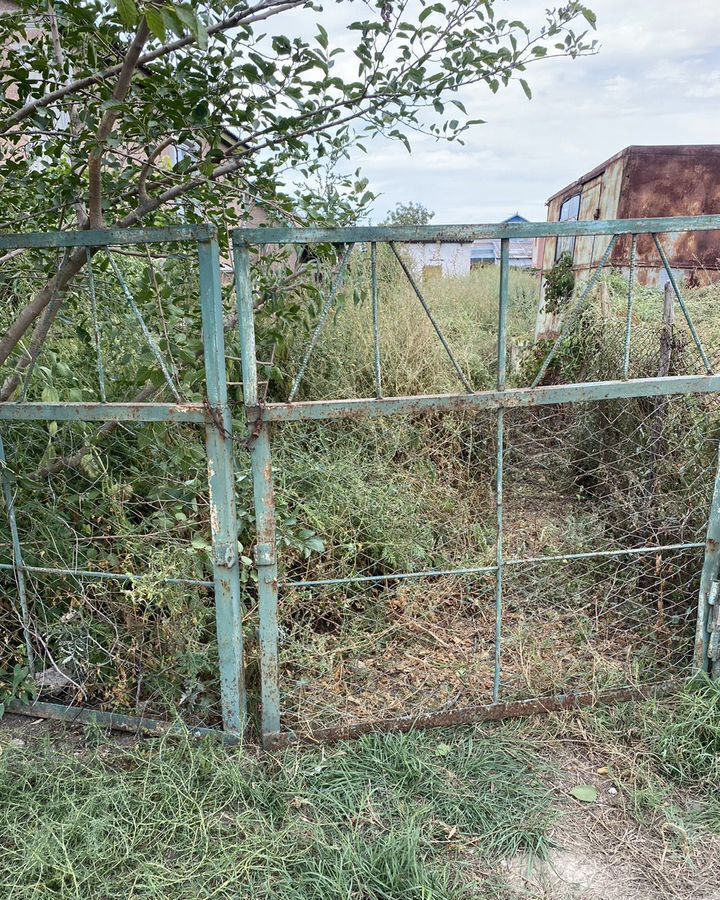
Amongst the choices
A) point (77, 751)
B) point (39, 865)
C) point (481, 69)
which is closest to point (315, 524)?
point (77, 751)

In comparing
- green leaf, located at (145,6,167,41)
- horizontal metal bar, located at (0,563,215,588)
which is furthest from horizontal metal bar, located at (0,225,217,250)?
horizontal metal bar, located at (0,563,215,588)

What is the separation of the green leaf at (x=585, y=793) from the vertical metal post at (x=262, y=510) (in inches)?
42.8

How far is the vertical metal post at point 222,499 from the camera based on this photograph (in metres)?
1.94

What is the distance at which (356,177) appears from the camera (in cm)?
304

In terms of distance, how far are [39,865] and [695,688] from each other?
8.06ft

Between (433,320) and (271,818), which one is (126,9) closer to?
(433,320)

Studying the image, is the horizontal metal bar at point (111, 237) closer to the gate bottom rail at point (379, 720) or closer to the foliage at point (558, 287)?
the gate bottom rail at point (379, 720)

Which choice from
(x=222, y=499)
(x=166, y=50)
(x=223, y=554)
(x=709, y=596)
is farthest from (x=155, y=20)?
(x=709, y=596)

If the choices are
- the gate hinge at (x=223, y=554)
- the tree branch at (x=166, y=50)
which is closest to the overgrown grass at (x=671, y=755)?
the gate hinge at (x=223, y=554)

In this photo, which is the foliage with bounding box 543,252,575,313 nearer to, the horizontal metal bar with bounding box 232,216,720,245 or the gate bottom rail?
A: the horizontal metal bar with bounding box 232,216,720,245

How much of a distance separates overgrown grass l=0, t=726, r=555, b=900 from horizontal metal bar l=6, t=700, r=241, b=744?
0.18ft

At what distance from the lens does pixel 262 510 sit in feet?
6.98

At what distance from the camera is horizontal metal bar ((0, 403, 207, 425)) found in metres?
2.02

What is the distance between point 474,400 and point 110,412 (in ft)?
4.08
